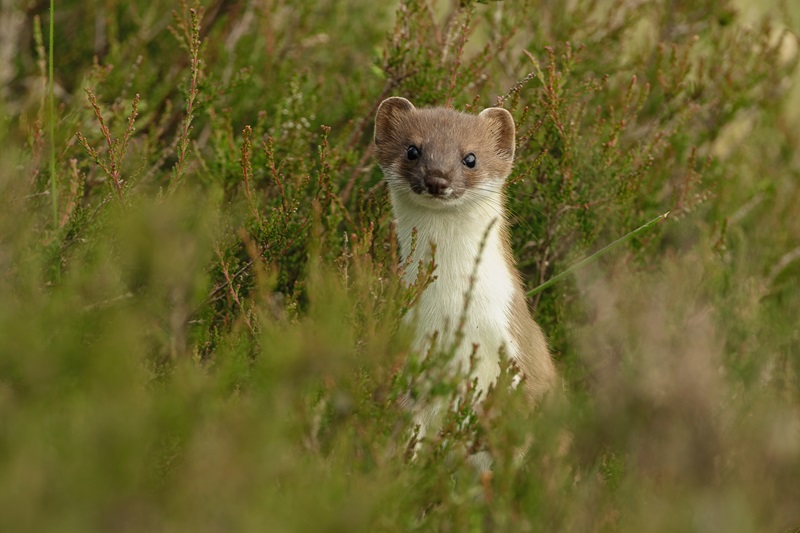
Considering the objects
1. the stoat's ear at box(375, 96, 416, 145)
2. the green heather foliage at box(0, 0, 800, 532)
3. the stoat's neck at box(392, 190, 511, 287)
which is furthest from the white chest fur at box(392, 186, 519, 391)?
the stoat's ear at box(375, 96, 416, 145)

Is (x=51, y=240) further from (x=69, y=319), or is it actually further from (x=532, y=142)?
(x=532, y=142)

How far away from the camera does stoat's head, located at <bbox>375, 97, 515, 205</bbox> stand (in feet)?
11.7

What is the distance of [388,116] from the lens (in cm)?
388

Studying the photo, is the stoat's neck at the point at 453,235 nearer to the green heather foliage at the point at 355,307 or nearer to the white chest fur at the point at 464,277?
the white chest fur at the point at 464,277

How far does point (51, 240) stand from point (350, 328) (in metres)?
1.15

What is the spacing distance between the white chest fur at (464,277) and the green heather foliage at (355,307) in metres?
0.18

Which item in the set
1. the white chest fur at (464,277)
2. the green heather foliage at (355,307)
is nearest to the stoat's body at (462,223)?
the white chest fur at (464,277)

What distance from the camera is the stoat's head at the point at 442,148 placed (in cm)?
358

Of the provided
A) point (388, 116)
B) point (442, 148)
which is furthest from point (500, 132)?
point (388, 116)

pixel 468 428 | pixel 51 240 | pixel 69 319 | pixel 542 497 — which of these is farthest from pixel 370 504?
pixel 51 240

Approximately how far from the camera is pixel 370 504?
1929mm

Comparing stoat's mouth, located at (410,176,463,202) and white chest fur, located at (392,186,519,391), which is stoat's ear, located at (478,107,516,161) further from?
stoat's mouth, located at (410,176,463,202)

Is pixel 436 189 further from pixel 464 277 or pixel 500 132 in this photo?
pixel 500 132

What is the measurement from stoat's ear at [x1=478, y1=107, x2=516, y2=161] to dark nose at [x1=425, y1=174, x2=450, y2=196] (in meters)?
0.43
